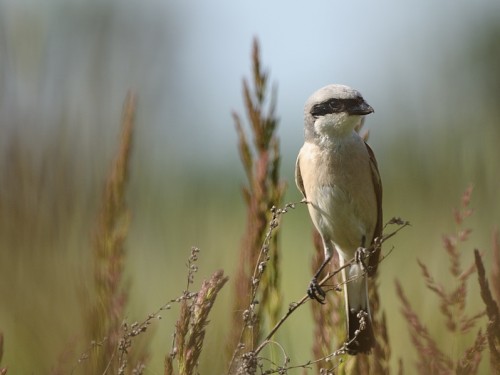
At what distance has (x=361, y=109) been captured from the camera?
8.63ft

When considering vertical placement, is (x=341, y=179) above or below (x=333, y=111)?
below

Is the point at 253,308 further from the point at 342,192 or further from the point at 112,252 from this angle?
the point at 342,192

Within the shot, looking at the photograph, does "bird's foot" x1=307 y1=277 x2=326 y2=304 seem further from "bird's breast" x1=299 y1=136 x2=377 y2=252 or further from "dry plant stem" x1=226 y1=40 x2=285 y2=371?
"bird's breast" x1=299 y1=136 x2=377 y2=252

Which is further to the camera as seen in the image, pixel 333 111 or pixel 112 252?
pixel 333 111

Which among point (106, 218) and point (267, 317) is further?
point (267, 317)

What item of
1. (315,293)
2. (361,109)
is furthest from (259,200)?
(361,109)

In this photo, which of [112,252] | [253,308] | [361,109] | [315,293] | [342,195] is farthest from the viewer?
[342,195]

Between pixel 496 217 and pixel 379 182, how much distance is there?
0.90 m

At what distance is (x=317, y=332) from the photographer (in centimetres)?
171

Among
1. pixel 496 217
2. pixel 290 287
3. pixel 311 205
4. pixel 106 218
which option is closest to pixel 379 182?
pixel 311 205

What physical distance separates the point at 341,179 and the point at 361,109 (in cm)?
29

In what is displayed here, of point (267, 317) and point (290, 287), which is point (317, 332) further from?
point (290, 287)

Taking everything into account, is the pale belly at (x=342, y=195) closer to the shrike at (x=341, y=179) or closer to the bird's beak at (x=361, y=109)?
the shrike at (x=341, y=179)

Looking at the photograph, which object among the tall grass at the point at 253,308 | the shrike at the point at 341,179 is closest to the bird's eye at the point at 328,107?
the shrike at the point at 341,179
